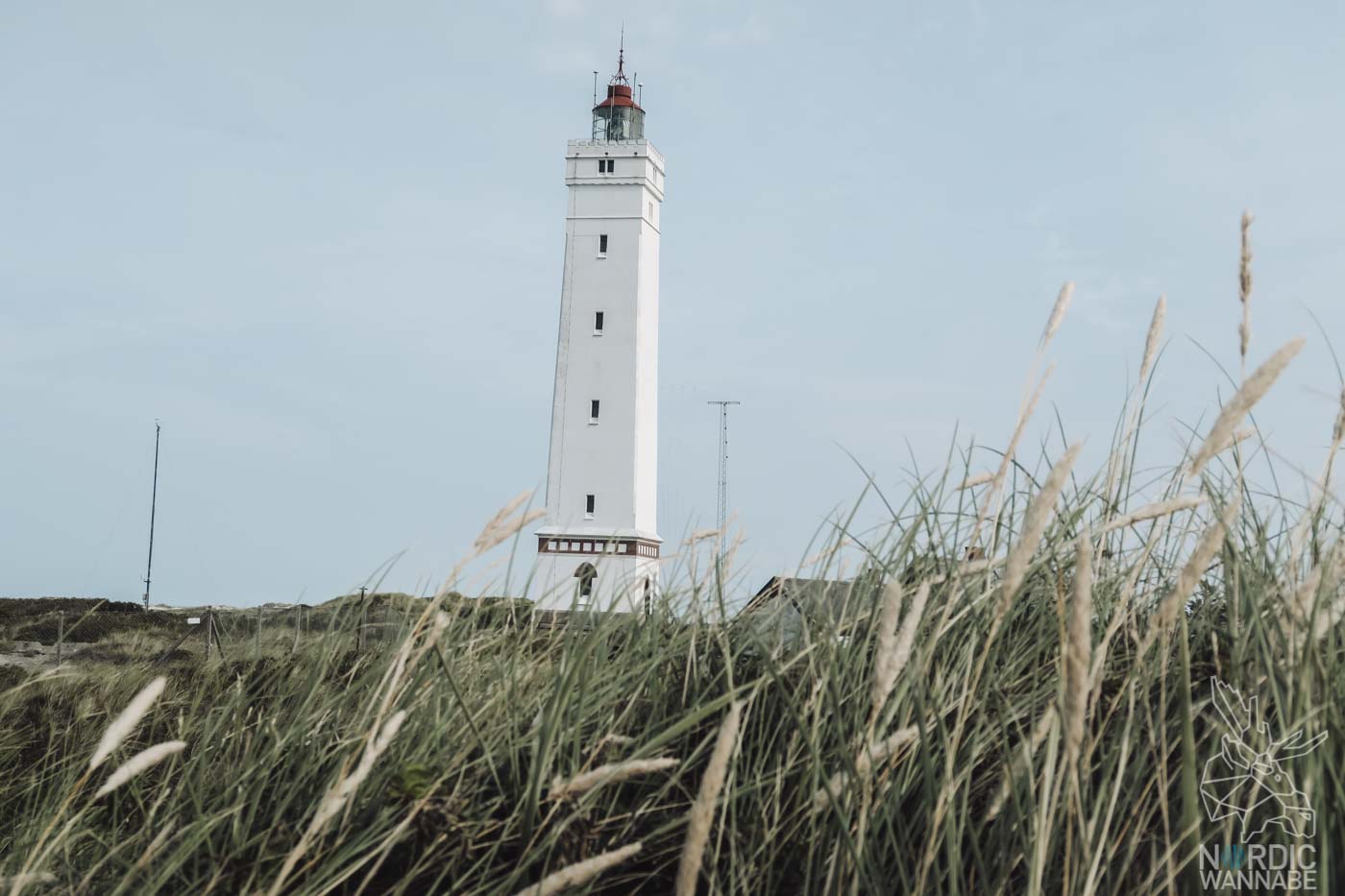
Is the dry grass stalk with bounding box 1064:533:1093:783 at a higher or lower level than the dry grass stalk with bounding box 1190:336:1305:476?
lower

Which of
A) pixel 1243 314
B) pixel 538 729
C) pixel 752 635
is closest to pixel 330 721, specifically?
pixel 538 729

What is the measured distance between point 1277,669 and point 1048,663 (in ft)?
1.52

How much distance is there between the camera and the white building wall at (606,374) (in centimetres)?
2662

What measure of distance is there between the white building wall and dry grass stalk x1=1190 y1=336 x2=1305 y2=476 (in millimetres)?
24332

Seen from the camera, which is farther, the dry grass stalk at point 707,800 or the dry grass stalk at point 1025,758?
the dry grass stalk at point 1025,758

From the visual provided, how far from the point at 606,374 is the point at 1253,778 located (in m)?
25.7

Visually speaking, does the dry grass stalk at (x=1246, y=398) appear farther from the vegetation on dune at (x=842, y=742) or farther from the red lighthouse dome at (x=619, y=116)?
the red lighthouse dome at (x=619, y=116)

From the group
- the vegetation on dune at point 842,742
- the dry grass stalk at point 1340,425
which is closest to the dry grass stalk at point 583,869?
the vegetation on dune at point 842,742

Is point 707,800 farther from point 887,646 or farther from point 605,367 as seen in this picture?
point 605,367

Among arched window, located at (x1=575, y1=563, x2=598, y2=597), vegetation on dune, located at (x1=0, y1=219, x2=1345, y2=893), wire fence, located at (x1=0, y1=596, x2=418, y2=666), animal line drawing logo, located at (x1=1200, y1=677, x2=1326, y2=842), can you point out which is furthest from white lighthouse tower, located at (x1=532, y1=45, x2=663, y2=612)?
animal line drawing logo, located at (x1=1200, y1=677, x2=1326, y2=842)

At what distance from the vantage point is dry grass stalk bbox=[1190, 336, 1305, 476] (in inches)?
44.6

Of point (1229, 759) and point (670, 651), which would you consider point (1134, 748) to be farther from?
point (670, 651)

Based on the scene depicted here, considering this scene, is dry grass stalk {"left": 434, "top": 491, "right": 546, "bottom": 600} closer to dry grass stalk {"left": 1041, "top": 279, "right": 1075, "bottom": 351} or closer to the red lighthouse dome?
dry grass stalk {"left": 1041, "top": 279, "right": 1075, "bottom": 351}
